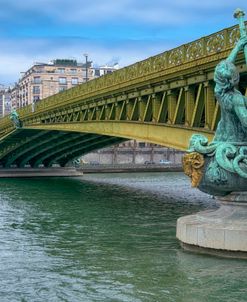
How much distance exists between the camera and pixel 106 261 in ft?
70.0

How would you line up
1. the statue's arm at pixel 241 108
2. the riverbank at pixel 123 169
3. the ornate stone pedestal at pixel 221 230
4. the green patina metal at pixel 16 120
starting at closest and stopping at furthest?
1. the ornate stone pedestal at pixel 221 230
2. the statue's arm at pixel 241 108
3. the green patina metal at pixel 16 120
4. the riverbank at pixel 123 169

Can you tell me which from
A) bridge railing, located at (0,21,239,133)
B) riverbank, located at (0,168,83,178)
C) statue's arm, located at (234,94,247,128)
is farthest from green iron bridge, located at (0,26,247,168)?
riverbank, located at (0,168,83,178)

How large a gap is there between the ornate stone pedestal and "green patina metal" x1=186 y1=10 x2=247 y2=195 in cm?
54

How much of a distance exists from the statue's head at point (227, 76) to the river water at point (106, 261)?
19.5 feet

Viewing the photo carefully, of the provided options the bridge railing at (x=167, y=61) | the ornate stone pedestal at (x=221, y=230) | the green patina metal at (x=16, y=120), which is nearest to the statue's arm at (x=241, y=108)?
the ornate stone pedestal at (x=221, y=230)

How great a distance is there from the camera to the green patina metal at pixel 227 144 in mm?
21766

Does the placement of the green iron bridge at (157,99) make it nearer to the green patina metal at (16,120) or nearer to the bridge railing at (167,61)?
the bridge railing at (167,61)

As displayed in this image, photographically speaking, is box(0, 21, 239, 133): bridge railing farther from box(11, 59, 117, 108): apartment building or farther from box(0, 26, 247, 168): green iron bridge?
box(11, 59, 117, 108): apartment building

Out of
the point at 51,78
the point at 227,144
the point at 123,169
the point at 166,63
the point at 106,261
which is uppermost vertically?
the point at 51,78

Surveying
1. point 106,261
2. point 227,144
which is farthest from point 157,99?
point 106,261

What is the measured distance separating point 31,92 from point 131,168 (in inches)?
2645

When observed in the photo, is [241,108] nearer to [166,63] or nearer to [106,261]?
[106,261]

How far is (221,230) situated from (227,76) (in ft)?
17.6

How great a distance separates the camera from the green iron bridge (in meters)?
28.2
